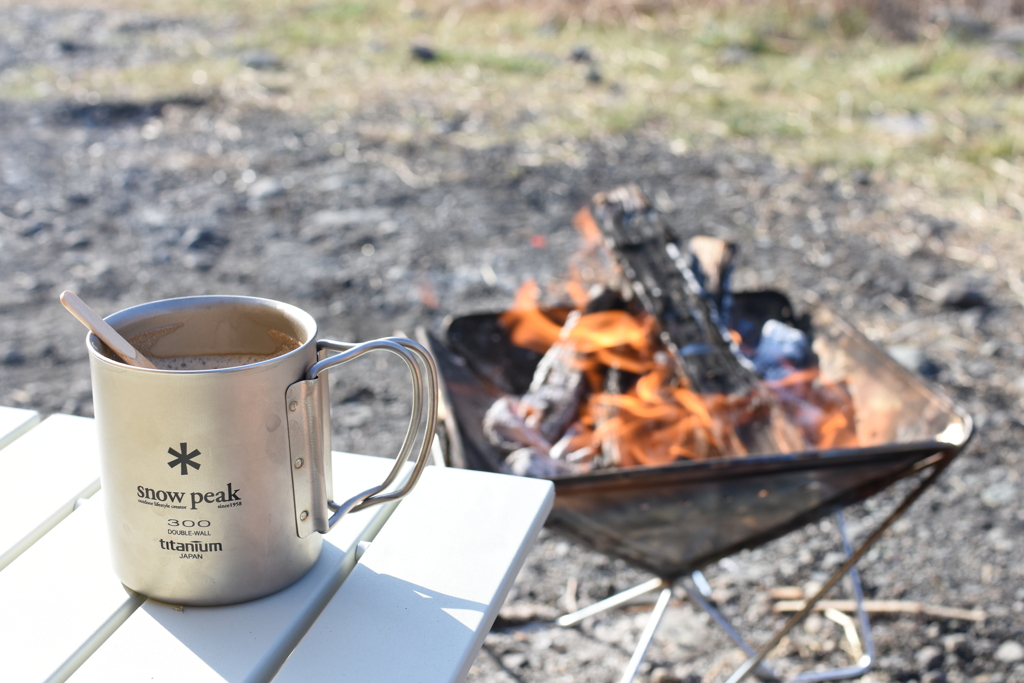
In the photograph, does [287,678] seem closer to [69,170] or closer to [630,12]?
[69,170]

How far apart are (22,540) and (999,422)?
9.63ft

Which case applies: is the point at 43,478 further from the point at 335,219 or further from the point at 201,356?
the point at 335,219

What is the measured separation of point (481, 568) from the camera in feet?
3.10

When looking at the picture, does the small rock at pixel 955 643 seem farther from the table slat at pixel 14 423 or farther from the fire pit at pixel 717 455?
the table slat at pixel 14 423

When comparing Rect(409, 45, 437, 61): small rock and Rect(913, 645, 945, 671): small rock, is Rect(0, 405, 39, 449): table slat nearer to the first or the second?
Rect(913, 645, 945, 671): small rock

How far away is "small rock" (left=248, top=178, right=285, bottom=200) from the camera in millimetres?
4562

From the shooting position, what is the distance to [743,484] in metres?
1.55

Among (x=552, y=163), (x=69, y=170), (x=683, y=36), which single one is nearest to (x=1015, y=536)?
(x=552, y=163)

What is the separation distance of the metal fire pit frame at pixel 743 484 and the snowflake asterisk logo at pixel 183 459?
2.55ft

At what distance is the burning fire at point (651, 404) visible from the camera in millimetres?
1892

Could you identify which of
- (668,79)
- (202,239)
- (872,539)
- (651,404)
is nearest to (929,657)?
(872,539)

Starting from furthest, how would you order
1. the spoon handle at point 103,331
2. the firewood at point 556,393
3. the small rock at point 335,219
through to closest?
the small rock at point 335,219 → the firewood at point 556,393 → the spoon handle at point 103,331

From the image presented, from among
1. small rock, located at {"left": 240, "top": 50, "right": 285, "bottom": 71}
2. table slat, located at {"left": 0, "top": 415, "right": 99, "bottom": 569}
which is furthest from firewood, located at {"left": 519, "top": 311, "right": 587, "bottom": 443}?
small rock, located at {"left": 240, "top": 50, "right": 285, "bottom": 71}

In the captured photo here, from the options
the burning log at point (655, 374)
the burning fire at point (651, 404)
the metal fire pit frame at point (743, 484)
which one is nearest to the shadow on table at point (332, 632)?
the metal fire pit frame at point (743, 484)
